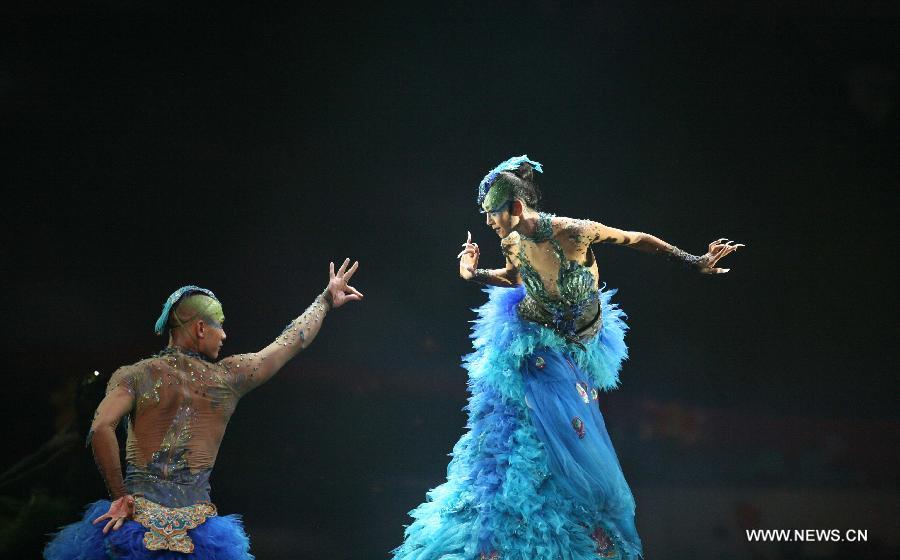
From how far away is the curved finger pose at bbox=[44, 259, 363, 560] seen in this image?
2.38 m

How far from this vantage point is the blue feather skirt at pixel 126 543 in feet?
7.68

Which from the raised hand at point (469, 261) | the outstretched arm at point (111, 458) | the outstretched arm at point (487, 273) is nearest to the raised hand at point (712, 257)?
the outstretched arm at point (487, 273)

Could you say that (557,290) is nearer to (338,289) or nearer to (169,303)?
(338,289)

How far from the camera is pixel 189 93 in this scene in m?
3.87

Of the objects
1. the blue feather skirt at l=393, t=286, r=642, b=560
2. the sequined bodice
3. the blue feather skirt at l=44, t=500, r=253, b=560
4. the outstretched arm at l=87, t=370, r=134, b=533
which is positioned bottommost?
the blue feather skirt at l=44, t=500, r=253, b=560

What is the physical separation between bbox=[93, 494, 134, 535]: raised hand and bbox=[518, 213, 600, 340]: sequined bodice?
1413 millimetres

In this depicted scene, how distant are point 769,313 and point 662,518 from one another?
104cm

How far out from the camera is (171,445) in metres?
2.52

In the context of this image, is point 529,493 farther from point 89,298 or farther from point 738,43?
point 738,43

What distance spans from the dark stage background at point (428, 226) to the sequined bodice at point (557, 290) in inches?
34.3

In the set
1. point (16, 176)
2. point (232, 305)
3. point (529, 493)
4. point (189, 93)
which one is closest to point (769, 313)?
point (529, 493)

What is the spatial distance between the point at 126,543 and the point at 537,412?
1315 mm

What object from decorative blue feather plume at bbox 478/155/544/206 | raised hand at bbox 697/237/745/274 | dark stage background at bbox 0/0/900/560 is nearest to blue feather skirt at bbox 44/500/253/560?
dark stage background at bbox 0/0/900/560

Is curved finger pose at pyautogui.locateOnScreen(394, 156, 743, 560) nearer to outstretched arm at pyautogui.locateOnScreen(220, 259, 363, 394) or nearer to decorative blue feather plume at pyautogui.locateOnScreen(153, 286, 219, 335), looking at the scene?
outstretched arm at pyautogui.locateOnScreen(220, 259, 363, 394)
